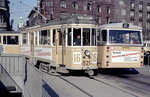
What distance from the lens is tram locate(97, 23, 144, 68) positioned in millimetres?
13469

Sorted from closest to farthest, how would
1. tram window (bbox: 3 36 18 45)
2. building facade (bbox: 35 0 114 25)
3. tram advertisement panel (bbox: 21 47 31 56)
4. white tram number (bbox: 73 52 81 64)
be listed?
white tram number (bbox: 73 52 81 64) < tram advertisement panel (bbox: 21 47 31 56) < tram window (bbox: 3 36 18 45) < building facade (bbox: 35 0 114 25)

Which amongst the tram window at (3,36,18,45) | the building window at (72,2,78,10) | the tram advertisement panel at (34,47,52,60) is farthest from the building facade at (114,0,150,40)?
the tram advertisement panel at (34,47,52,60)

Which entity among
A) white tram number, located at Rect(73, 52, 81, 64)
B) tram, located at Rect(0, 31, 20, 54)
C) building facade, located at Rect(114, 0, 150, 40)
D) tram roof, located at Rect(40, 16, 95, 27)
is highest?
building facade, located at Rect(114, 0, 150, 40)

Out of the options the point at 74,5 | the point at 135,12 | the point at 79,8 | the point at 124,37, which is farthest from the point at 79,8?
the point at 124,37

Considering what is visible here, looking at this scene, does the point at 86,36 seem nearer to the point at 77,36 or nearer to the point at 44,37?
the point at 77,36

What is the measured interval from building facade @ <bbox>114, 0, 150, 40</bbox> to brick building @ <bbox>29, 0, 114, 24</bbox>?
2201 millimetres

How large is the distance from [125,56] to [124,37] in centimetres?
112

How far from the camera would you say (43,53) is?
1492 centimetres

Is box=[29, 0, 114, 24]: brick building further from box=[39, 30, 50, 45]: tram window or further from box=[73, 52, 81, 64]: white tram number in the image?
box=[73, 52, 81, 64]: white tram number

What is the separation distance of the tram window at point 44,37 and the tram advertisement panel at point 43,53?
1.40 feet

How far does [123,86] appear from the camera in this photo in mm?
10609

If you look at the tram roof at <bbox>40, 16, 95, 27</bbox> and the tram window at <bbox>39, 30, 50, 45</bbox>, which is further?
the tram window at <bbox>39, 30, 50, 45</bbox>

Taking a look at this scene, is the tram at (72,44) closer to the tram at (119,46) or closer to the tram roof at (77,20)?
the tram roof at (77,20)

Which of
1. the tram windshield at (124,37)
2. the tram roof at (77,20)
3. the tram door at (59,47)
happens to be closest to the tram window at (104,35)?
the tram windshield at (124,37)
